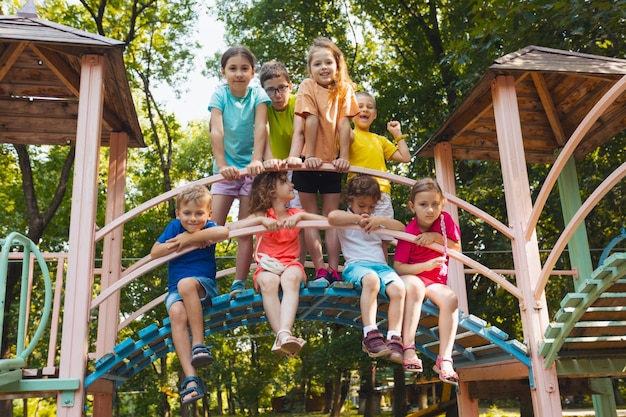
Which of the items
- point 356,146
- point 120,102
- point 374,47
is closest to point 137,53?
point 374,47

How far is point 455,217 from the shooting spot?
265 inches

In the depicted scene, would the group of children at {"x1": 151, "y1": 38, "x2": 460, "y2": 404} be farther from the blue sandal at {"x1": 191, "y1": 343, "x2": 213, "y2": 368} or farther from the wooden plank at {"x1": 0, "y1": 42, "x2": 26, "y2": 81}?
the wooden plank at {"x1": 0, "y1": 42, "x2": 26, "y2": 81}

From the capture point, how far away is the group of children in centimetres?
453

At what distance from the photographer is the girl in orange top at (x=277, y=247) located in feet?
15.0

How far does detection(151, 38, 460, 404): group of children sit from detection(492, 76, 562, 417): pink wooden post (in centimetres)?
59

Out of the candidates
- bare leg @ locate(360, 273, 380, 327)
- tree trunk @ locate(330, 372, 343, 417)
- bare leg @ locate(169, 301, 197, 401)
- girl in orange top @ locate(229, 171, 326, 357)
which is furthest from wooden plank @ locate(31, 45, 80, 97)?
tree trunk @ locate(330, 372, 343, 417)

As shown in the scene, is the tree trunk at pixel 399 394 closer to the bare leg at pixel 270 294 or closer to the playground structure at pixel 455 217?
the playground structure at pixel 455 217

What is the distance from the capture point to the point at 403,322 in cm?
474

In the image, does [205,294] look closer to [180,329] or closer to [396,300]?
[180,329]

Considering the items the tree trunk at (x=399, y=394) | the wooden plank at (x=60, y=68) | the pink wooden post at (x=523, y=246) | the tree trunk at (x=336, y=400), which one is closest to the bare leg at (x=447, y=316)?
the pink wooden post at (x=523, y=246)

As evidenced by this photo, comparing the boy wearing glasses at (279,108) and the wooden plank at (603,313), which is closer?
the wooden plank at (603,313)

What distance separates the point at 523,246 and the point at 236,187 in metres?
2.55

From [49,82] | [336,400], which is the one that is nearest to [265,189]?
[49,82]

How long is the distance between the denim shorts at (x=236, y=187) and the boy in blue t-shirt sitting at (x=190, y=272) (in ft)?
2.20
